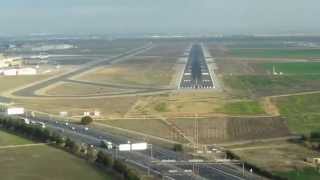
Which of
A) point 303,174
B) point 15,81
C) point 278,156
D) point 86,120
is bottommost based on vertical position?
point 303,174

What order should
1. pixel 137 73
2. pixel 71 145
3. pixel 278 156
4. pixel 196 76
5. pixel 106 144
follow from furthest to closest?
pixel 137 73, pixel 196 76, pixel 106 144, pixel 71 145, pixel 278 156

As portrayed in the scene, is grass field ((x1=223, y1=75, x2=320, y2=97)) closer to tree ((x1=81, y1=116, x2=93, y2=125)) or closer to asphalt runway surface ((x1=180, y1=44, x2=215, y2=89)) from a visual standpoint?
asphalt runway surface ((x1=180, y1=44, x2=215, y2=89))

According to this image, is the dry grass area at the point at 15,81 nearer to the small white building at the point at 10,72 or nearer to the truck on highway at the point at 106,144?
the small white building at the point at 10,72

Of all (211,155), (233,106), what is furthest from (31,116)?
(211,155)

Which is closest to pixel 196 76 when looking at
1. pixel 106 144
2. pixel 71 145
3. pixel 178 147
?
pixel 106 144

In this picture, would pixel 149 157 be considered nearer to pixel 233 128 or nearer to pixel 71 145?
pixel 71 145

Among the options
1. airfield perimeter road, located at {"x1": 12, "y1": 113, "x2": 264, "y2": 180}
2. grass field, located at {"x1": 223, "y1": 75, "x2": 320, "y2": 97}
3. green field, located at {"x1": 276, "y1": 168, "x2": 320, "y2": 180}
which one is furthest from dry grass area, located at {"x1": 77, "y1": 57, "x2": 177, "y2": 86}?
green field, located at {"x1": 276, "y1": 168, "x2": 320, "y2": 180}

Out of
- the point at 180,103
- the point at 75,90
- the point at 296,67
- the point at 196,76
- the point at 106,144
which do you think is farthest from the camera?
the point at 296,67
